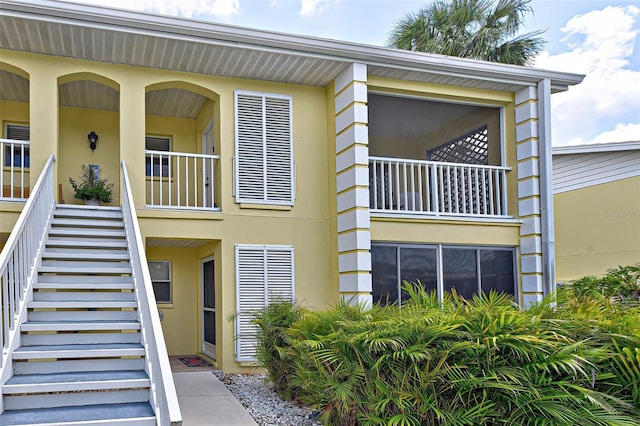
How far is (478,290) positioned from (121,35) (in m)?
6.74

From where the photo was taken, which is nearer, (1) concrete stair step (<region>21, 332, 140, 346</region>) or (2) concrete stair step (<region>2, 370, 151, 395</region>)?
(2) concrete stair step (<region>2, 370, 151, 395</region>)

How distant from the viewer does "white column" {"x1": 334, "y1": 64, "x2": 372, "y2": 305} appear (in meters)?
8.41

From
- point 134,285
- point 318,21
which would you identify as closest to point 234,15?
point 318,21

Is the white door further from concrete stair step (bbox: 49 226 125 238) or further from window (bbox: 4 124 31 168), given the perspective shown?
window (bbox: 4 124 31 168)

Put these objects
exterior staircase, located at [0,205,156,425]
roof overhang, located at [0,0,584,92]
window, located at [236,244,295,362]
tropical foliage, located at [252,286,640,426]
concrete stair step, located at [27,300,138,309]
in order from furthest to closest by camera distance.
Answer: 1. window, located at [236,244,295,362]
2. roof overhang, located at [0,0,584,92]
3. concrete stair step, located at [27,300,138,309]
4. exterior staircase, located at [0,205,156,425]
5. tropical foliage, located at [252,286,640,426]

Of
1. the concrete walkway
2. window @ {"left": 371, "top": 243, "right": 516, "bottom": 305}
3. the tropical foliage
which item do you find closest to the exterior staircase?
the concrete walkway

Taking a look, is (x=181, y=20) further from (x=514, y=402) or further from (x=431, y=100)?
(x=514, y=402)

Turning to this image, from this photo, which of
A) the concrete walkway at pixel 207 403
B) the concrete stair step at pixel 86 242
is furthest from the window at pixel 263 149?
the concrete walkway at pixel 207 403

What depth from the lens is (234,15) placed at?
1905 cm

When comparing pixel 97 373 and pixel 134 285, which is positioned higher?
pixel 134 285

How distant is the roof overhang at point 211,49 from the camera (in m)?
7.17

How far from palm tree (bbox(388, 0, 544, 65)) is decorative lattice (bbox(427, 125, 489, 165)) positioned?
5.56 metres

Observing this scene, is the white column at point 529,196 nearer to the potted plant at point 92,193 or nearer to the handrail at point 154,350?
the handrail at point 154,350

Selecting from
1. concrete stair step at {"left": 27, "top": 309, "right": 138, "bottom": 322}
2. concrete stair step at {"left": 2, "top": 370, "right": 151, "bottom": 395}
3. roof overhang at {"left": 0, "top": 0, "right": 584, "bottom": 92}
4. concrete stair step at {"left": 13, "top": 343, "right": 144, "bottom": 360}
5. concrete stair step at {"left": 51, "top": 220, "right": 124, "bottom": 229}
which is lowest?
concrete stair step at {"left": 2, "top": 370, "right": 151, "bottom": 395}
